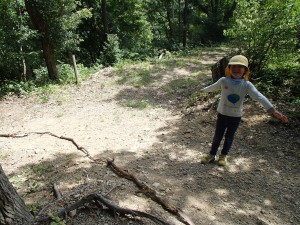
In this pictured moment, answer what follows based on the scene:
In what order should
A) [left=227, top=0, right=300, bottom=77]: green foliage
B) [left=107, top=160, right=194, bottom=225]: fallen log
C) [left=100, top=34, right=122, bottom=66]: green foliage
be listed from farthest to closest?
1. [left=100, top=34, right=122, bottom=66]: green foliage
2. [left=227, top=0, right=300, bottom=77]: green foliage
3. [left=107, top=160, right=194, bottom=225]: fallen log

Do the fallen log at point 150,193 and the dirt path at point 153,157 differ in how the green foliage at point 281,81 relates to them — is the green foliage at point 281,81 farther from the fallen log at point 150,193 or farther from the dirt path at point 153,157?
the fallen log at point 150,193

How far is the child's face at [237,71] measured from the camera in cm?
413

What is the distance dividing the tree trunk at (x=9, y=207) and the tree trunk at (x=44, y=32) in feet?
30.2

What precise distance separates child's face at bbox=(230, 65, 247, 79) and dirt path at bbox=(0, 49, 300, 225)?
1639 millimetres

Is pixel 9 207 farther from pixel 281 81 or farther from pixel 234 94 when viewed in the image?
pixel 281 81

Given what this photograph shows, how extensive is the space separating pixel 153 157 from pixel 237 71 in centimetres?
233

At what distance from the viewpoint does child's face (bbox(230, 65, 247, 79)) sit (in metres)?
4.13

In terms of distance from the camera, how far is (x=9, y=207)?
9.22ft

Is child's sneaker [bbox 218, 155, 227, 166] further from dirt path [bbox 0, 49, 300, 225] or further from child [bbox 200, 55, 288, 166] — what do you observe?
child [bbox 200, 55, 288, 166]

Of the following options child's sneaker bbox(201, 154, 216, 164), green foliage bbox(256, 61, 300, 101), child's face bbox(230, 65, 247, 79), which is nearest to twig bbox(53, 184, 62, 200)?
child's sneaker bbox(201, 154, 216, 164)

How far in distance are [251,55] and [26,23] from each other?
9.79 meters

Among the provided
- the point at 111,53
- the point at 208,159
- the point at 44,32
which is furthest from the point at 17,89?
the point at 208,159

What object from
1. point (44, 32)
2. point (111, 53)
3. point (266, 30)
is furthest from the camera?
point (111, 53)

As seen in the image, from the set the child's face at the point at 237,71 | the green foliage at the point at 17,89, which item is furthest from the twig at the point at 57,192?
the green foliage at the point at 17,89
